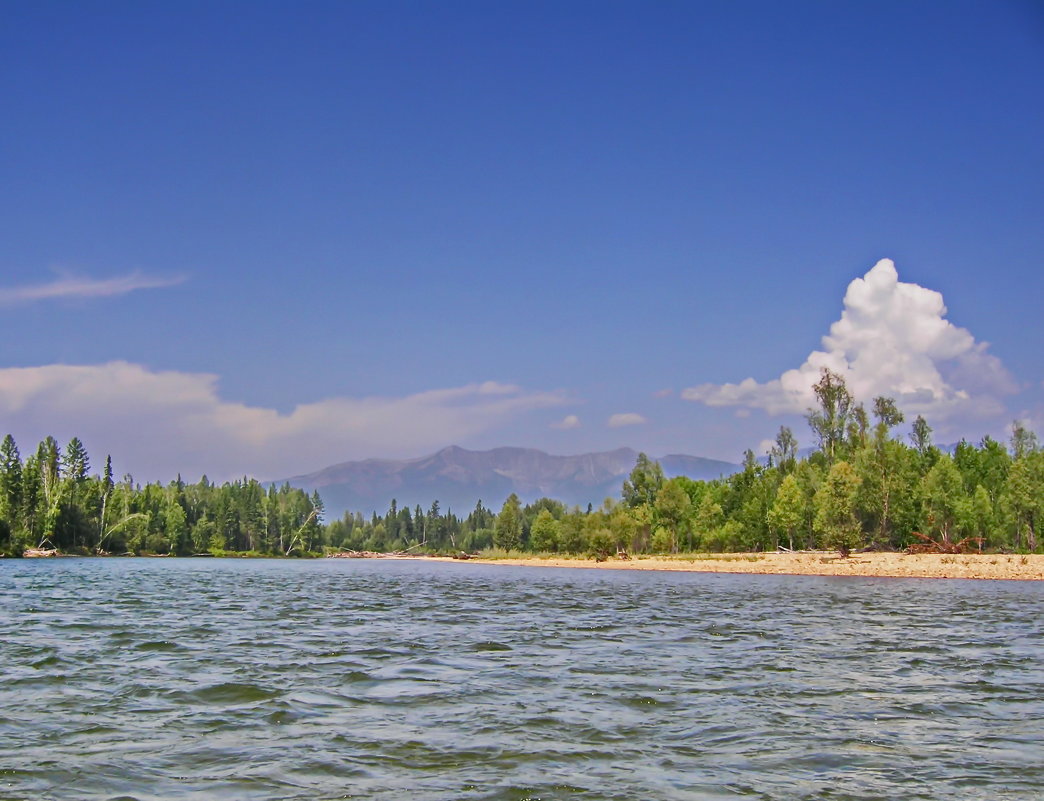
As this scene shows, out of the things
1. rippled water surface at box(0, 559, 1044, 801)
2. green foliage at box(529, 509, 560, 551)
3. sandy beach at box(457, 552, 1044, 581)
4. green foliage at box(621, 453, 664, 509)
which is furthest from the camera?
green foliage at box(529, 509, 560, 551)

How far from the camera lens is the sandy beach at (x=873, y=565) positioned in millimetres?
79819

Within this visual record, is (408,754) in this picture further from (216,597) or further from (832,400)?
(832,400)

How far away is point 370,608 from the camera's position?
130 ft

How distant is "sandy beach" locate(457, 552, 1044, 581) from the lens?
262 ft

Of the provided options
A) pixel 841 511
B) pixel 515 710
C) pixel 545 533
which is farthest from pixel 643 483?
pixel 515 710

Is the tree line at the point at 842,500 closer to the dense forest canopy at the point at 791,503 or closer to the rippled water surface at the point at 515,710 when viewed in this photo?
the dense forest canopy at the point at 791,503

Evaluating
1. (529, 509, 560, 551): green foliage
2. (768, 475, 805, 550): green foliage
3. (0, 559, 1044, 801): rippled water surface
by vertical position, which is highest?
(768, 475, 805, 550): green foliage

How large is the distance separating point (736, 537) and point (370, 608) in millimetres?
110485

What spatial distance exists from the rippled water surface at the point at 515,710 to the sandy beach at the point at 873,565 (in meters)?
54.4

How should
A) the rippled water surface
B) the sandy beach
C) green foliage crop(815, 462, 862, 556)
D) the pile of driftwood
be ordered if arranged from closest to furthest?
the rippled water surface, the sandy beach, the pile of driftwood, green foliage crop(815, 462, 862, 556)

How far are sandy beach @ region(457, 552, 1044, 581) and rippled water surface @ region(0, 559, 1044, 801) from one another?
54.4 meters

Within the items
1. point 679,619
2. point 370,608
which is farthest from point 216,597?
point 679,619

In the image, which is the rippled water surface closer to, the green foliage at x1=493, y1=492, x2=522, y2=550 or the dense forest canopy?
the dense forest canopy

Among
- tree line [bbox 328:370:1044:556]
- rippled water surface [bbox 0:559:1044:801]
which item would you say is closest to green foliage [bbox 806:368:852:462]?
tree line [bbox 328:370:1044:556]
